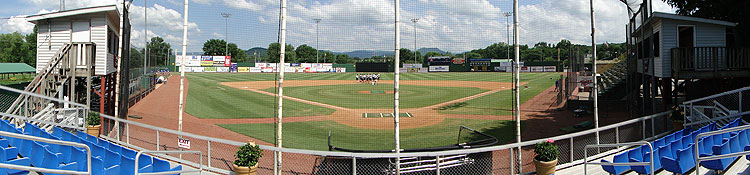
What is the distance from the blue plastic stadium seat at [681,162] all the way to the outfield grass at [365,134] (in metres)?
6.63

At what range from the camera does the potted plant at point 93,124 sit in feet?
34.9

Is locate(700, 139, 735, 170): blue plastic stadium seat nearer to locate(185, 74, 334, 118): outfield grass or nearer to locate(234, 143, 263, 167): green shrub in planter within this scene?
locate(234, 143, 263, 167): green shrub in planter

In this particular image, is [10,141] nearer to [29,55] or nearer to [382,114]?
[382,114]

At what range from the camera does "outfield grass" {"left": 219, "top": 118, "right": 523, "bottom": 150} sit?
1350 cm

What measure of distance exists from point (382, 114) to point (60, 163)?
14.4 meters

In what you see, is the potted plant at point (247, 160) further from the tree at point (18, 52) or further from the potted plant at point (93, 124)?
the tree at point (18, 52)

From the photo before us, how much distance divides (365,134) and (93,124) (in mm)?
8385

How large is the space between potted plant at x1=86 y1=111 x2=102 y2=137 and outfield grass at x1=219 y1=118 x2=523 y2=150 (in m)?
5.02

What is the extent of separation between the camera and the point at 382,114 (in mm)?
19938

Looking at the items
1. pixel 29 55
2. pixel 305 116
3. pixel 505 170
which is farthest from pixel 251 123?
pixel 29 55

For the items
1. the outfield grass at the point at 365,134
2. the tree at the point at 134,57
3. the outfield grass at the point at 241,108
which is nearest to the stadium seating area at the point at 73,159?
the outfield grass at the point at 365,134

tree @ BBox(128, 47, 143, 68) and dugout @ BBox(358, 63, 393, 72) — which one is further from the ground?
dugout @ BBox(358, 63, 393, 72)

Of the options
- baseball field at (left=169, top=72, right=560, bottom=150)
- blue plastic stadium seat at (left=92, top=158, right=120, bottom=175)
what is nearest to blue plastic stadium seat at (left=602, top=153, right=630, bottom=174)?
baseball field at (left=169, top=72, right=560, bottom=150)

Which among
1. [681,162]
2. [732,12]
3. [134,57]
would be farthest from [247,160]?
[134,57]
